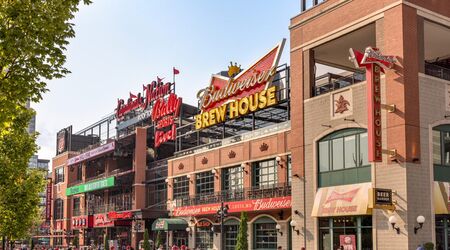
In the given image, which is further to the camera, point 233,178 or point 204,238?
point 204,238

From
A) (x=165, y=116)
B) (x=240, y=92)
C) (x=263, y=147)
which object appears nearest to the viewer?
(x=263, y=147)

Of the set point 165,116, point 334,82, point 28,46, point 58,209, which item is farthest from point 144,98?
point 28,46

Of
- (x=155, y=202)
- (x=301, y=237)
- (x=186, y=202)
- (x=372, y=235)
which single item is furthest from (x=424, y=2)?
(x=155, y=202)

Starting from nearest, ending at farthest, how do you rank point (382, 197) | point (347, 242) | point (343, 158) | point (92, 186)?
point (382, 197) → point (347, 242) → point (343, 158) → point (92, 186)

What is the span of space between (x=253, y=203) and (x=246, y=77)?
33.8ft

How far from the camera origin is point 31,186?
37.8 meters

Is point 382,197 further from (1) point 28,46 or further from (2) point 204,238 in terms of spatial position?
(2) point 204,238

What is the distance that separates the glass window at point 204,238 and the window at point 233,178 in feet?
12.4

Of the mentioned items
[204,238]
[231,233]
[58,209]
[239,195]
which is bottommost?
[204,238]

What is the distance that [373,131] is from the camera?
2714 cm

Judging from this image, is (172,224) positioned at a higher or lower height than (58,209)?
lower

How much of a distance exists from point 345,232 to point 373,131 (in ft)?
19.6

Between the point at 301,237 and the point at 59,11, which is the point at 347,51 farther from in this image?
the point at 59,11

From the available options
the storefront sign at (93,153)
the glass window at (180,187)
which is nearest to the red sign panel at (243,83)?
the glass window at (180,187)
